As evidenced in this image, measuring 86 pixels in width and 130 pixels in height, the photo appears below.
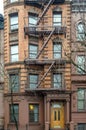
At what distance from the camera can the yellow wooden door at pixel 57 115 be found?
4300cm

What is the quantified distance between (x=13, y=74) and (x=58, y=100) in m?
4.95

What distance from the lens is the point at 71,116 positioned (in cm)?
4266

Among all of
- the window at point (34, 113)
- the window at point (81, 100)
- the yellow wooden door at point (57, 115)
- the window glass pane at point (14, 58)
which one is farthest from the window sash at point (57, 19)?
the window at point (34, 113)

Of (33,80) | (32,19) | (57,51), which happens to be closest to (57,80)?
(33,80)

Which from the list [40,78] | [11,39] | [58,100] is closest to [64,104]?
[58,100]

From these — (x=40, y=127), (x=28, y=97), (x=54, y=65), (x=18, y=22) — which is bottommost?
(x=40, y=127)

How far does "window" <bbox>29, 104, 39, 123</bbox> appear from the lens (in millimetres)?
43031

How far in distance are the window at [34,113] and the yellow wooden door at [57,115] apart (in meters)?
1.44

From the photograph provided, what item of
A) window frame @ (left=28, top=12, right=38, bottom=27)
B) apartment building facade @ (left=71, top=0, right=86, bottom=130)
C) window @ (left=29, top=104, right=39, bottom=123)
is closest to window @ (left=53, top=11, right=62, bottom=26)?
apartment building facade @ (left=71, top=0, right=86, bottom=130)

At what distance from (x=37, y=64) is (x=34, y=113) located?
4.58 m

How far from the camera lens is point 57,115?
43062mm

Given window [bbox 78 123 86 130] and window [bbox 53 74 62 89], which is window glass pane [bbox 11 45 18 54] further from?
window [bbox 78 123 86 130]

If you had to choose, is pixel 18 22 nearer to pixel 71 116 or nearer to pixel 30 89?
pixel 30 89

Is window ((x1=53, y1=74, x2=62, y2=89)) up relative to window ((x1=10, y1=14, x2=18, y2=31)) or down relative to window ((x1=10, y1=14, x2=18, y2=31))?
down
